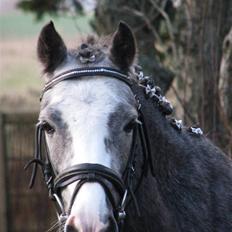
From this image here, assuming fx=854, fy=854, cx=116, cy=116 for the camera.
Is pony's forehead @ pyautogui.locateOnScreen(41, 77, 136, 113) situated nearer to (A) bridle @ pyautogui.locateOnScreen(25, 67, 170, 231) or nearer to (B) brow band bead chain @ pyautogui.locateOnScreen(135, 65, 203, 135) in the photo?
(A) bridle @ pyautogui.locateOnScreen(25, 67, 170, 231)

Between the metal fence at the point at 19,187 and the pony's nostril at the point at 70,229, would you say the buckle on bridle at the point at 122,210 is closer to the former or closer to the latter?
the pony's nostril at the point at 70,229

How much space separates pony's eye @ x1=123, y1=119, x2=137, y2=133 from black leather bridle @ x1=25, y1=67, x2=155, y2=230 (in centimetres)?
3

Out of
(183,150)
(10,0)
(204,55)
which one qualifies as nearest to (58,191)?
(183,150)

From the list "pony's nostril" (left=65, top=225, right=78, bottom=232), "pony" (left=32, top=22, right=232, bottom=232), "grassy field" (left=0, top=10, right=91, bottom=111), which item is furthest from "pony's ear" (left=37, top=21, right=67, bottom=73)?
"grassy field" (left=0, top=10, right=91, bottom=111)

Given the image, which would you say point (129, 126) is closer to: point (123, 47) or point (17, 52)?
point (123, 47)

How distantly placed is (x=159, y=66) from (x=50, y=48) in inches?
148

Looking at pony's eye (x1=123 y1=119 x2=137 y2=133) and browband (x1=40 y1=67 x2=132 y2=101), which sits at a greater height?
browband (x1=40 y1=67 x2=132 y2=101)

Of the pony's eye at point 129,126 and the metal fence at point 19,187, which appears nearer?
the pony's eye at point 129,126

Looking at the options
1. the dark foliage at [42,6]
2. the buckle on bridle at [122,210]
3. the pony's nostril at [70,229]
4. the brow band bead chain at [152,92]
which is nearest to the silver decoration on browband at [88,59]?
the brow band bead chain at [152,92]

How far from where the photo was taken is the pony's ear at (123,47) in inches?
182

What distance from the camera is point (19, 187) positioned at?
12492 millimetres

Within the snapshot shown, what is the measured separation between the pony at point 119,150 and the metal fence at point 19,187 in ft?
24.1

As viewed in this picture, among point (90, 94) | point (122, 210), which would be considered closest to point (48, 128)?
point (90, 94)

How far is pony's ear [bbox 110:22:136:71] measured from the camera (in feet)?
15.1
